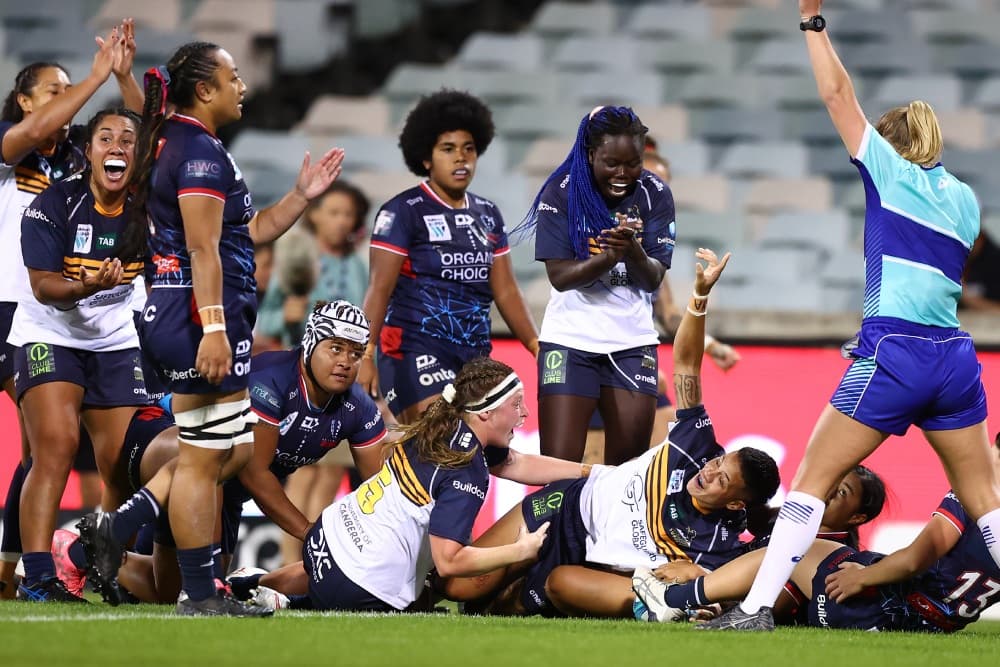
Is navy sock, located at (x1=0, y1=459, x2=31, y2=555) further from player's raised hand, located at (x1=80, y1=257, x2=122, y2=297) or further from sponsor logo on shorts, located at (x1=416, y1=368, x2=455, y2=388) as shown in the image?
sponsor logo on shorts, located at (x1=416, y1=368, x2=455, y2=388)

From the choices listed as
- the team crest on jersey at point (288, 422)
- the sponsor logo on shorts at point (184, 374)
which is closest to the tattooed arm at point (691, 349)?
the team crest on jersey at point (288, 422)

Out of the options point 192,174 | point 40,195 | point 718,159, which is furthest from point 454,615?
point 718,159

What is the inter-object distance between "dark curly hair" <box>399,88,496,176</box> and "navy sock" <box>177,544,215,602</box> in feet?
9.34

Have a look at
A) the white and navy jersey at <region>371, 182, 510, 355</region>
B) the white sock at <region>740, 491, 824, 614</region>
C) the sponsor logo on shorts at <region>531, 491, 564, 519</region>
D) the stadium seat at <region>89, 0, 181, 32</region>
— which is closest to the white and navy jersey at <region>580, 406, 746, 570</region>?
the sponsor logo on shorts at <region>531, 491, 564, 519</region>

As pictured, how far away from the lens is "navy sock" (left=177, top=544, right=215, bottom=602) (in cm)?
530

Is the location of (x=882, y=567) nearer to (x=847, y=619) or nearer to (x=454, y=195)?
(x=847, y=619)

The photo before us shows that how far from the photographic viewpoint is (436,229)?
7148 millimetres

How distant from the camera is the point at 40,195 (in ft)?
20.9

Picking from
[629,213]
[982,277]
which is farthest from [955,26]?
[629,213]

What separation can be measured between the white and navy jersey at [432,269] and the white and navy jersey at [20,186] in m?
1.46

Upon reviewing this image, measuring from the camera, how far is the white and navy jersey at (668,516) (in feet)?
19.9

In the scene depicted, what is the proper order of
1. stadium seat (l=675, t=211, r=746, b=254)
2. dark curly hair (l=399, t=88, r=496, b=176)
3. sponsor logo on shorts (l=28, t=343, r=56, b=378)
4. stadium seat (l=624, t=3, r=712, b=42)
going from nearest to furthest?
sponsor logo on shorts (l=28, t=343, r=56, b=378), dark curly hair (l=399, t=88, r=496, b=176), stadium seat (l=675, t=211, r=746, b=254), stadium seat (l=624, t=3, r=712, b=42)

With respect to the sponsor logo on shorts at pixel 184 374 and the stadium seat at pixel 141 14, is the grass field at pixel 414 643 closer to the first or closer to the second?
the sponsor logo on shorts at pixel 184 374

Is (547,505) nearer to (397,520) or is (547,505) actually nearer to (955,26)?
(397,520)
